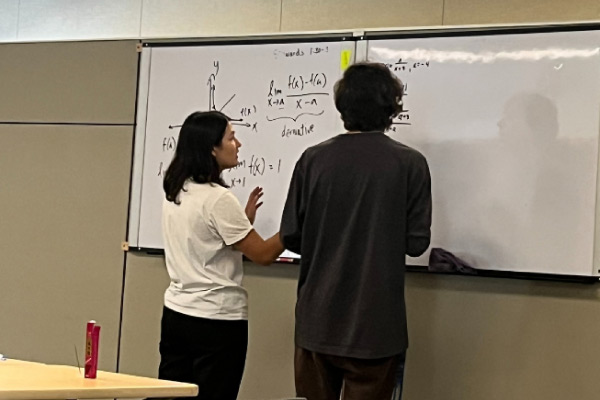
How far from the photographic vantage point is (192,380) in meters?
3.06

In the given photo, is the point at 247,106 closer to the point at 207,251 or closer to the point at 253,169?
the point at 253,169

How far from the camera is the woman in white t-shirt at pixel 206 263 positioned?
9.95 ft

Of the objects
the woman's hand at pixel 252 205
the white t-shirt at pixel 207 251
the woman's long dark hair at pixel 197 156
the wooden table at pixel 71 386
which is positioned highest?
the woman's long dark hair at pixel 197 156

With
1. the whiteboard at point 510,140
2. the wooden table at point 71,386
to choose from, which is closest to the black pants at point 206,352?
the wooden table at point 71,386

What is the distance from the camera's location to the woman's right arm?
307cm

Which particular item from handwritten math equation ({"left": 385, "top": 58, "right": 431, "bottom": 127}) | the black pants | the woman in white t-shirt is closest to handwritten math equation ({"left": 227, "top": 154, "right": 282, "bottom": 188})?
handwritten math equation ({"left": 385, "top": 58, "right": 431, "bottom": 127})

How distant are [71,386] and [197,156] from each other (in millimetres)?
1193

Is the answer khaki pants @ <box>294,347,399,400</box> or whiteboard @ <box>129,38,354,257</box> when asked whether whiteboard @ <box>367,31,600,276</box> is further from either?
khaki pants @ <box>294,347,399,400</box>

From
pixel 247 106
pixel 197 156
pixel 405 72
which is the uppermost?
pixel 405 72

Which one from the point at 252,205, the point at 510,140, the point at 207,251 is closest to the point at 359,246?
the point at 207,251

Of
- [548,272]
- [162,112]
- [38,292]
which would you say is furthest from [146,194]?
[548,272]

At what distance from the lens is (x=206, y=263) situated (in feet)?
10.1

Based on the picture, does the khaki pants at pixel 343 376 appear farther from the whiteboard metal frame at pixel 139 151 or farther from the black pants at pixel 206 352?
the whiteboard metal frame at pixel 139 151

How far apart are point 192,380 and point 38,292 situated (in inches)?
58.1
